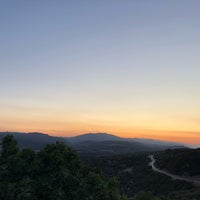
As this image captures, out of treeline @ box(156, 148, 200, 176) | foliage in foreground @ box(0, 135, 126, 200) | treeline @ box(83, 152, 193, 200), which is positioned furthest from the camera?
treeline @ box(156, 148, 200, 176)

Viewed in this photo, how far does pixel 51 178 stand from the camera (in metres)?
19.0

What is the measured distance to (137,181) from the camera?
74.9 metres

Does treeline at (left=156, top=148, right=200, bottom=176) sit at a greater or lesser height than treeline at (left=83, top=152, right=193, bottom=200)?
greater

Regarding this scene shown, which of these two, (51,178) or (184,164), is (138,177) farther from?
(51,178)

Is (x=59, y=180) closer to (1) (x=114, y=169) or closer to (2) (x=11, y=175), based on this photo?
(2) (x=11, y=175)

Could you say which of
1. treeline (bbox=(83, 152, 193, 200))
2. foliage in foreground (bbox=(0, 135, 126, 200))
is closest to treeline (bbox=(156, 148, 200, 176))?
treeline (bbox=(83, 152, 193, 200))

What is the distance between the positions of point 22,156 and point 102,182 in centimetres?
467

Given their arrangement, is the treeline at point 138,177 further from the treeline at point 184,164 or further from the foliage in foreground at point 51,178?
the foliage in foreground at point 51,178

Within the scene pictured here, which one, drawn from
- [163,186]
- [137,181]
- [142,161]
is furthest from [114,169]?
[163,186]

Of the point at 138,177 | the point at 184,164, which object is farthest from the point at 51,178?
the point at 184,164

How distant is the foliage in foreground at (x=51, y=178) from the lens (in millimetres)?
18141

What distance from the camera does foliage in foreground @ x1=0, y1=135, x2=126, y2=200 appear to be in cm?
1814

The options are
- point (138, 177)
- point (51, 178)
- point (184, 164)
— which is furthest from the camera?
point (138, 177)

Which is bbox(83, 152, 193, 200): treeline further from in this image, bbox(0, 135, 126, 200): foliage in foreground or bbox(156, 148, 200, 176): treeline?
bbox(0, 135, 126, 200): foliage in foreground
